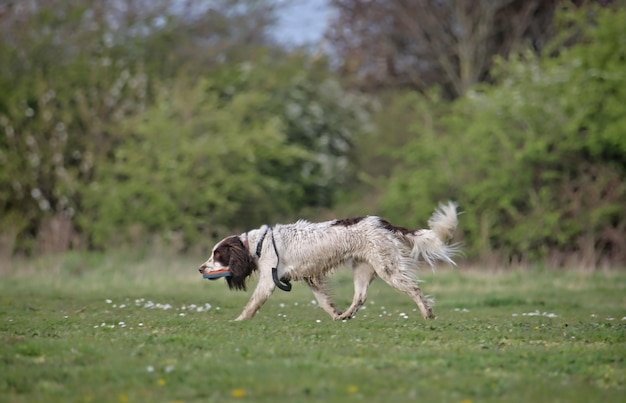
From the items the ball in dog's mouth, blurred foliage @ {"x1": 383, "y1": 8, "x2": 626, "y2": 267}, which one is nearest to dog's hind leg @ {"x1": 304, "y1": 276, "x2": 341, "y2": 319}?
the ball in dog's mouth

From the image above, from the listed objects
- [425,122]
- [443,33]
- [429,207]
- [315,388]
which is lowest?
[315,388]

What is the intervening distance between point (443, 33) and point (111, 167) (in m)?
16.1

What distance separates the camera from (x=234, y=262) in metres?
13.3

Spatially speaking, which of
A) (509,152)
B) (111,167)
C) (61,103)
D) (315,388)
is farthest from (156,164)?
(315,388)

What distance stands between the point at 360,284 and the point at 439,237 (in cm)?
122

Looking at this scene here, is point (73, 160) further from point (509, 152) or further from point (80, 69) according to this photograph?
point (509, 152)

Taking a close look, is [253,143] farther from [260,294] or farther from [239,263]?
[260,294]

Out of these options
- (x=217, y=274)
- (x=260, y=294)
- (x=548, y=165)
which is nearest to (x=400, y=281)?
(x=260, y=294)

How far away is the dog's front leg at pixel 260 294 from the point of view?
13.0m

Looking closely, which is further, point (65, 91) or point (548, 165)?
point (65, 91)

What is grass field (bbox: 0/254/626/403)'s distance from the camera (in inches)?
312

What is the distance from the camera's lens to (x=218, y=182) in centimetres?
3044

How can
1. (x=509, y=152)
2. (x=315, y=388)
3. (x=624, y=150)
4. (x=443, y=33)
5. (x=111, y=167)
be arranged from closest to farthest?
1. (x=315, y=388)
2. (x=624, y=150)
3. (x=509, y=152)
4. (x=111, y=167)
5. (x=443, y=33)

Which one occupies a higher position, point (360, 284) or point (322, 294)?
point (360, 284)
